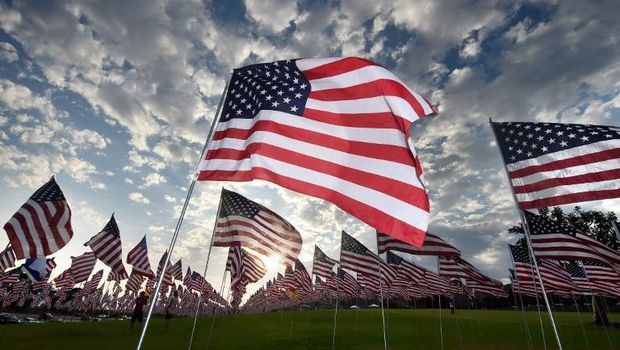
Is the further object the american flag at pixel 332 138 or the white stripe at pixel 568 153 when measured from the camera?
the white stripe at pixel 568 153

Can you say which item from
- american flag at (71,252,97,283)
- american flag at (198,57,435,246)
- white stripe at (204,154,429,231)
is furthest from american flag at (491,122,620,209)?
american flag at (71,252,97,283)

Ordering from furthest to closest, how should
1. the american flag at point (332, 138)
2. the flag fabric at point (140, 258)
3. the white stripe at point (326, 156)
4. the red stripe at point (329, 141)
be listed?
the flag fabric at point (140, 258) → the red stripe at point (329, 141) → the white stripe at point (326, 156) → the american flag at point (332, 138)

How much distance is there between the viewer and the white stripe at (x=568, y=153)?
26.3ft

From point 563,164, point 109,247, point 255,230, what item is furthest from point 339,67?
point 109,247

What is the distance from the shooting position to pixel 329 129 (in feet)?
21.6

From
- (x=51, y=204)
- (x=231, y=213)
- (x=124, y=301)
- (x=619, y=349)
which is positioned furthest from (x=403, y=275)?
(x=124, y=301)

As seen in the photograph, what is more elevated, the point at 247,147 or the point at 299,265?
the point at 299,265

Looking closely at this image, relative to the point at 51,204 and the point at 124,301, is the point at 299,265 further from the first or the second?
the point at 124,301

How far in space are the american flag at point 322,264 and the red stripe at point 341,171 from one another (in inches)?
908

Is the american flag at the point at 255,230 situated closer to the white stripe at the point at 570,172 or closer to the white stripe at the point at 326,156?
the white stripe at the point at 326,156

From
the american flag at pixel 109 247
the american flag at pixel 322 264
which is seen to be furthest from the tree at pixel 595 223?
the american flag at pixel 109 247

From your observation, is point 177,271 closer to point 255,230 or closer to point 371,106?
point 255,230

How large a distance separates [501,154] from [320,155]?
16.2 feet

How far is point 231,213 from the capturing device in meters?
14.8
